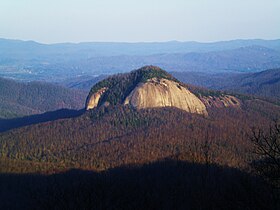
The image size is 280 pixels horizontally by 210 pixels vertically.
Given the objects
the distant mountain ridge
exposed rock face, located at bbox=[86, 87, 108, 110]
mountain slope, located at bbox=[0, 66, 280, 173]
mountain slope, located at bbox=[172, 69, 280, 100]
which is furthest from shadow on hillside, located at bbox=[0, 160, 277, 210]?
mountain slope, located at bbox=[172, 69, 280, 100]

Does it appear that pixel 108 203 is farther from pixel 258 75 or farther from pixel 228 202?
pixel 258 75

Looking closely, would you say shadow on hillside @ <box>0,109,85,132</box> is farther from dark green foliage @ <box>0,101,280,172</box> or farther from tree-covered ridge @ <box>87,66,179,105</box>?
dark green foliage @ <box>0,101,280,172</box>

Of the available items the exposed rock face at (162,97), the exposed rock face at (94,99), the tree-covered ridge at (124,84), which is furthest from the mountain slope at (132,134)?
the exposed rock face at (162,97)

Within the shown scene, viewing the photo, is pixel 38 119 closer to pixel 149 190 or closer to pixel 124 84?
pixel 124 84

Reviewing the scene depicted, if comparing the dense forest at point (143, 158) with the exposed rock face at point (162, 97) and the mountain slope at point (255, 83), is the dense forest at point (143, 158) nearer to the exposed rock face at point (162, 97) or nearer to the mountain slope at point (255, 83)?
the exposed rock face at point (162, 97)

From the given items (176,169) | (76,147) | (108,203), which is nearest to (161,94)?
(76,147)
